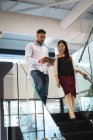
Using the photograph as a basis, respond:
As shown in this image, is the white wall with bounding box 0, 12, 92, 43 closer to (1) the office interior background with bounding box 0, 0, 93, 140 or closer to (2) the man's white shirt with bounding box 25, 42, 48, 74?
(1) the office interior background with bounding box 0, 0, 93, 140

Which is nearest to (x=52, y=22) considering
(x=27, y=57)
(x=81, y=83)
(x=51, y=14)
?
→ (x=51, y=14)

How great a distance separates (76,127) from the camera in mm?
3484

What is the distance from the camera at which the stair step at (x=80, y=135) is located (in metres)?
3.11

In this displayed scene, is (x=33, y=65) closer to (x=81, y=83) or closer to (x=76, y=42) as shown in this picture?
(x=81, y=83)

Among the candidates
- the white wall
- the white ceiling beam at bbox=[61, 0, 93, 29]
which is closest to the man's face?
the white ceiling beam at bbox=[61, 0, 93, 29]

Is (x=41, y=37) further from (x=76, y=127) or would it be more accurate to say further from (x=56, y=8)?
(x=56, y=8)

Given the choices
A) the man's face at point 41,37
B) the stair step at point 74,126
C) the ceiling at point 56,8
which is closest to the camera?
the stair step at point 74,126

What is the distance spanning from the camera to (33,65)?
12.5 feet

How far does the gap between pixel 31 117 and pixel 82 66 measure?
4.48 feet

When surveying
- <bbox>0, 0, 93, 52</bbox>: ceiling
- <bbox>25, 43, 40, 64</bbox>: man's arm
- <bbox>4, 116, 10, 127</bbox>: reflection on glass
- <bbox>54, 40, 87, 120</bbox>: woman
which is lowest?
<bbox>4, 116, 10, 127</bbox>: reflection on glass

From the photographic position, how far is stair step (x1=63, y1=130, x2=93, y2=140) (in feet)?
10.2

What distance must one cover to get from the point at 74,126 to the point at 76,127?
0.10 feet

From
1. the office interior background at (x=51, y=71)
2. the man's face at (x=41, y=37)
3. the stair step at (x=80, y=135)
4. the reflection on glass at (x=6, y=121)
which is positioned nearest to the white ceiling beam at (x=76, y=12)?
the office interior background at (x=51, y=71)

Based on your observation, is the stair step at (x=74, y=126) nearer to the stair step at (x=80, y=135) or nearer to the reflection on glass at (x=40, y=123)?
the stair step at (x=80, y=135)
